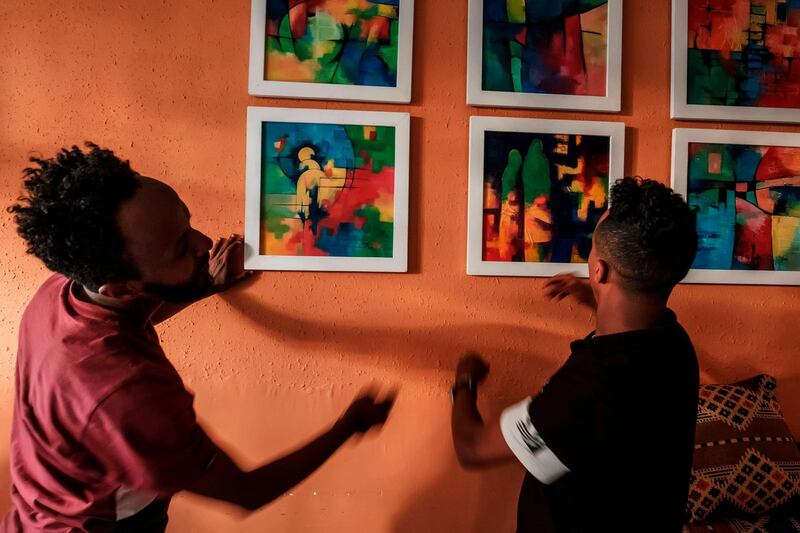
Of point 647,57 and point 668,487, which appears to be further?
point 647,57

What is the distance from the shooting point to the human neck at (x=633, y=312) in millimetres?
1043

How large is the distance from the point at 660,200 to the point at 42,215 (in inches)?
44.5

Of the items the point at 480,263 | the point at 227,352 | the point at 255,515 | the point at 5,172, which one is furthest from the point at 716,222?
the point at 5,172

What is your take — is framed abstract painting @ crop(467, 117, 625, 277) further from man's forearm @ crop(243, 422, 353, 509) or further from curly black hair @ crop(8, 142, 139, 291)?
curly black hair @ crop(8, 142, 139, 291)

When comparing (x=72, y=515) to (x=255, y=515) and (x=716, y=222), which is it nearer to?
(x=255, y=515)

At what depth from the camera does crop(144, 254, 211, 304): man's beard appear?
973 mm

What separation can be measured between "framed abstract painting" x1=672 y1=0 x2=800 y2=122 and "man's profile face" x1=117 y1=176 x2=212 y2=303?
1468 millimetres

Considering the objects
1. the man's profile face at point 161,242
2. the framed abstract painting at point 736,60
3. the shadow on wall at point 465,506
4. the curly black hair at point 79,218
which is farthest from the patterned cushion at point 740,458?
the curly black hair at point 79,218

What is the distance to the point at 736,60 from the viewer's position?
1.64 m

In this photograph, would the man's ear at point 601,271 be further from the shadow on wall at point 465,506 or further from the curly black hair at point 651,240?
the shadow on wall at point 465,506

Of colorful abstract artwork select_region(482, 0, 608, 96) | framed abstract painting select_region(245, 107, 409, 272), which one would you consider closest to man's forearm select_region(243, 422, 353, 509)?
framed abstract painting select_region(245, 107, 409, 272)

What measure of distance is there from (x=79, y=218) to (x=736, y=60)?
1.86m

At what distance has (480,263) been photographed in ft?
5.17

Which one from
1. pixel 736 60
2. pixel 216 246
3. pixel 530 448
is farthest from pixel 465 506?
pixel 736 60
